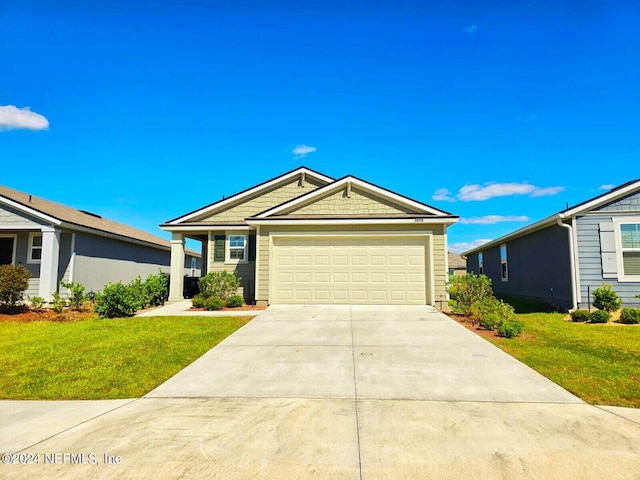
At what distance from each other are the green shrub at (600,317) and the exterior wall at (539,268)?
5.05ft

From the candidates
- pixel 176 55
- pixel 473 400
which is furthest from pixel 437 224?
pixel 176 55

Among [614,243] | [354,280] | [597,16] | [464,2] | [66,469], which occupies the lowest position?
[66,469]

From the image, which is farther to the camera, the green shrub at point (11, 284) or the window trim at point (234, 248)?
the window trim at point (234, 248)

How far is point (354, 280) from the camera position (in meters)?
13.0

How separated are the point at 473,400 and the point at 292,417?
2475mm

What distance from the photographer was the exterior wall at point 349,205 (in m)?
13.7

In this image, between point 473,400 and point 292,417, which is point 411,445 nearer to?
point 292,417

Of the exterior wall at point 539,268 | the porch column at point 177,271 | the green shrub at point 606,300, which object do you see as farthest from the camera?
the porch column at point 177,271

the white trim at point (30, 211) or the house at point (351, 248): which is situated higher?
the white trim at point (30, 211)

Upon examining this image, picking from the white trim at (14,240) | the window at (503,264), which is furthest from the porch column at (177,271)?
the window at (503,264)

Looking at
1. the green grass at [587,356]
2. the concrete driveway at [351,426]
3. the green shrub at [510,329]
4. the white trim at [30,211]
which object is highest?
the white trim at [30,211]

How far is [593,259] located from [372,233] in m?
7.77

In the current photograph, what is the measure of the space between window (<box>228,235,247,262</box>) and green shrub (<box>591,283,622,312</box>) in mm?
13025

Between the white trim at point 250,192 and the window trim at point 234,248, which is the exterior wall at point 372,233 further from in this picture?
the white trim at point 250,192
